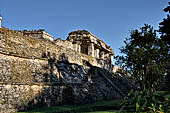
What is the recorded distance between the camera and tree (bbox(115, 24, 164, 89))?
1255 cm

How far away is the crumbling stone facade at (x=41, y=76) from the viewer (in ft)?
24.6

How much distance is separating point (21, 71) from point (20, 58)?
89 centimetres

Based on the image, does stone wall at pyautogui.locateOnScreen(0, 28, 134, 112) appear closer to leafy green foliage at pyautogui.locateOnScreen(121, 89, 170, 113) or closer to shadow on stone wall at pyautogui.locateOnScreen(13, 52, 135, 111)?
shadow on stone wall at pyautogui.locateOnScreen(13, 52, 135, 111)

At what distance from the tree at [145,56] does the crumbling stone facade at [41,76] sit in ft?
7.24

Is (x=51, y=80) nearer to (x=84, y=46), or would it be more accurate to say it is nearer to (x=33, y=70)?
(x=33, y=70)

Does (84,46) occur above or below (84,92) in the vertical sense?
above

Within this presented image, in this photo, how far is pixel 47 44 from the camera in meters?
12.1

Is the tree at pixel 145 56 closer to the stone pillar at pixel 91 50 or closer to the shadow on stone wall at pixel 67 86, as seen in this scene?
the shadow on stone wall at pixel 67 86

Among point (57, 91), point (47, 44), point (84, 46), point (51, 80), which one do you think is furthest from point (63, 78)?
point (84, 46)

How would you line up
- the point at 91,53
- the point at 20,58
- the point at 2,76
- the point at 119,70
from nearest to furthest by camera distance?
the point at 2,76 < the point at 20,58 < the point at 119,70 < the point at 91,53

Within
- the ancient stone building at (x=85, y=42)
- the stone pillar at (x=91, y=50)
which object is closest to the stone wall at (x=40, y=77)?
the ancient stone building at (x=85, y=42)

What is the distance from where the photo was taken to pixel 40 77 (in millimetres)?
A: 9477

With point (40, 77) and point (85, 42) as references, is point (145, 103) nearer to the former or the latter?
point (40, 77)

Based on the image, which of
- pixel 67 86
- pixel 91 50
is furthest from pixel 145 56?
pixel 91 50
